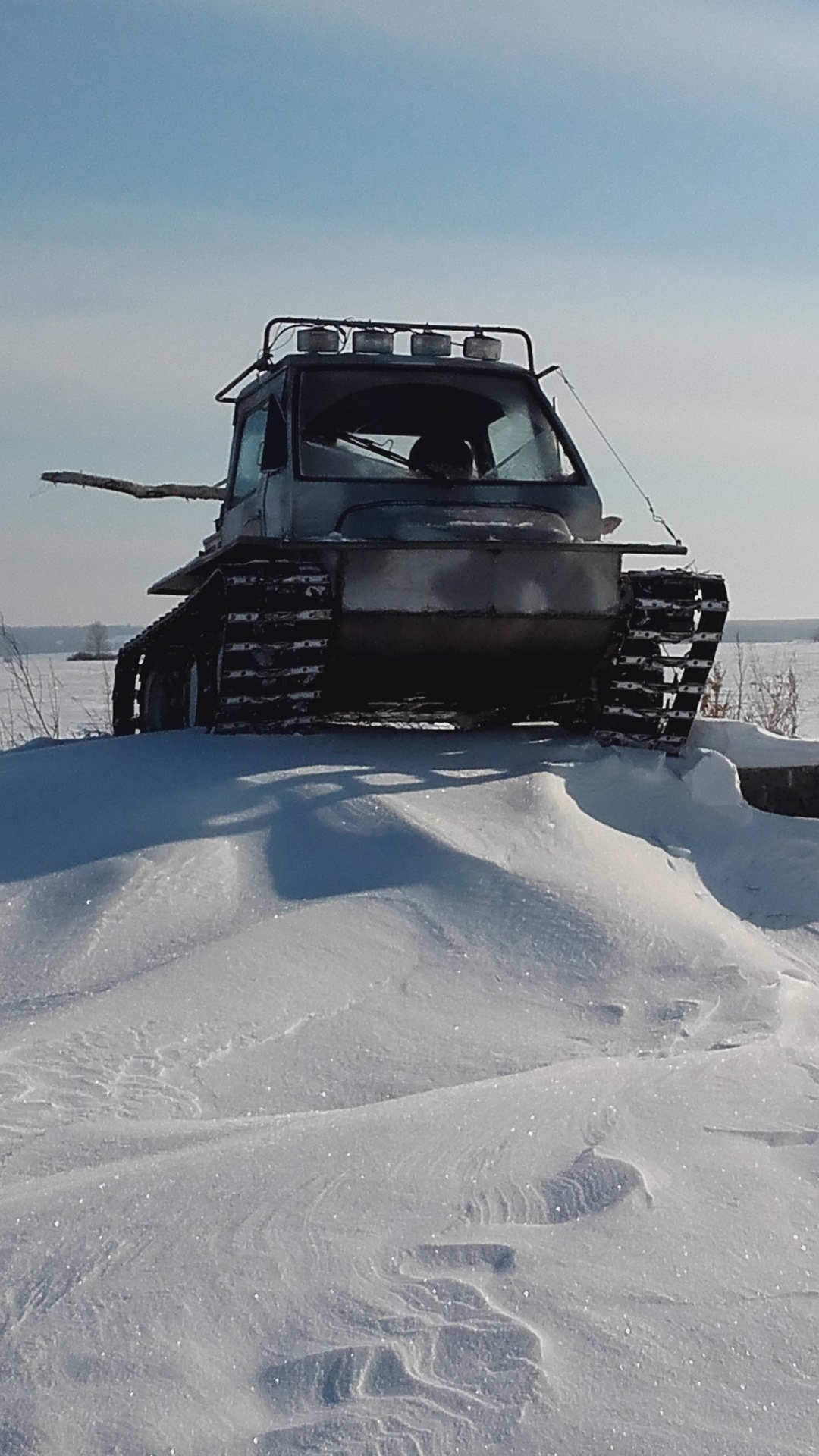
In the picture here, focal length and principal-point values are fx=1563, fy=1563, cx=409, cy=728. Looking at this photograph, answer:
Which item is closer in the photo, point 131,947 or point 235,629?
point 131,947

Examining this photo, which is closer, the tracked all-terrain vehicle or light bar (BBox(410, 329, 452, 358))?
the tracked all-terrain vehicle

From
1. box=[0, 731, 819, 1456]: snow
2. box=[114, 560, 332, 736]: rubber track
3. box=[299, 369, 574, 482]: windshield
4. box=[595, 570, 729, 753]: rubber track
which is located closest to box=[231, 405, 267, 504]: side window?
box=[299, 369, 574, 482]: windshield

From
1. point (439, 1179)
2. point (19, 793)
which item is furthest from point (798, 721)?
point (439, 1179)

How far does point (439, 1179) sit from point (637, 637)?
4390 mm

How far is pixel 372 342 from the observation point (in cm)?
720

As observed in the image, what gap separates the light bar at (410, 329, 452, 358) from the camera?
23.9 ft

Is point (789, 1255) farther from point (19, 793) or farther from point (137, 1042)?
point (19, 793)

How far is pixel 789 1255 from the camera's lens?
2.02 m

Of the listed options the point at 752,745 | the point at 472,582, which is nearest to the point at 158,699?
the point at 472,582

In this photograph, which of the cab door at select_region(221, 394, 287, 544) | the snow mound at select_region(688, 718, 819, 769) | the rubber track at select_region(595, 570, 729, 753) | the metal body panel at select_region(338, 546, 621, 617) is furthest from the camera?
the cab door at select_region(221, 394, 287, 544)

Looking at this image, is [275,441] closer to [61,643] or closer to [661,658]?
[661,658]

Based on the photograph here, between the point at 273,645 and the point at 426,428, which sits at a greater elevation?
the point at 426,428

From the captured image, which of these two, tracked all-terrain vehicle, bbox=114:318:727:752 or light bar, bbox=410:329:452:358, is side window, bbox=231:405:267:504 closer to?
tracked all-terrain vehicle, bbox=114:318:727:752

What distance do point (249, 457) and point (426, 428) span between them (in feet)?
3.50
